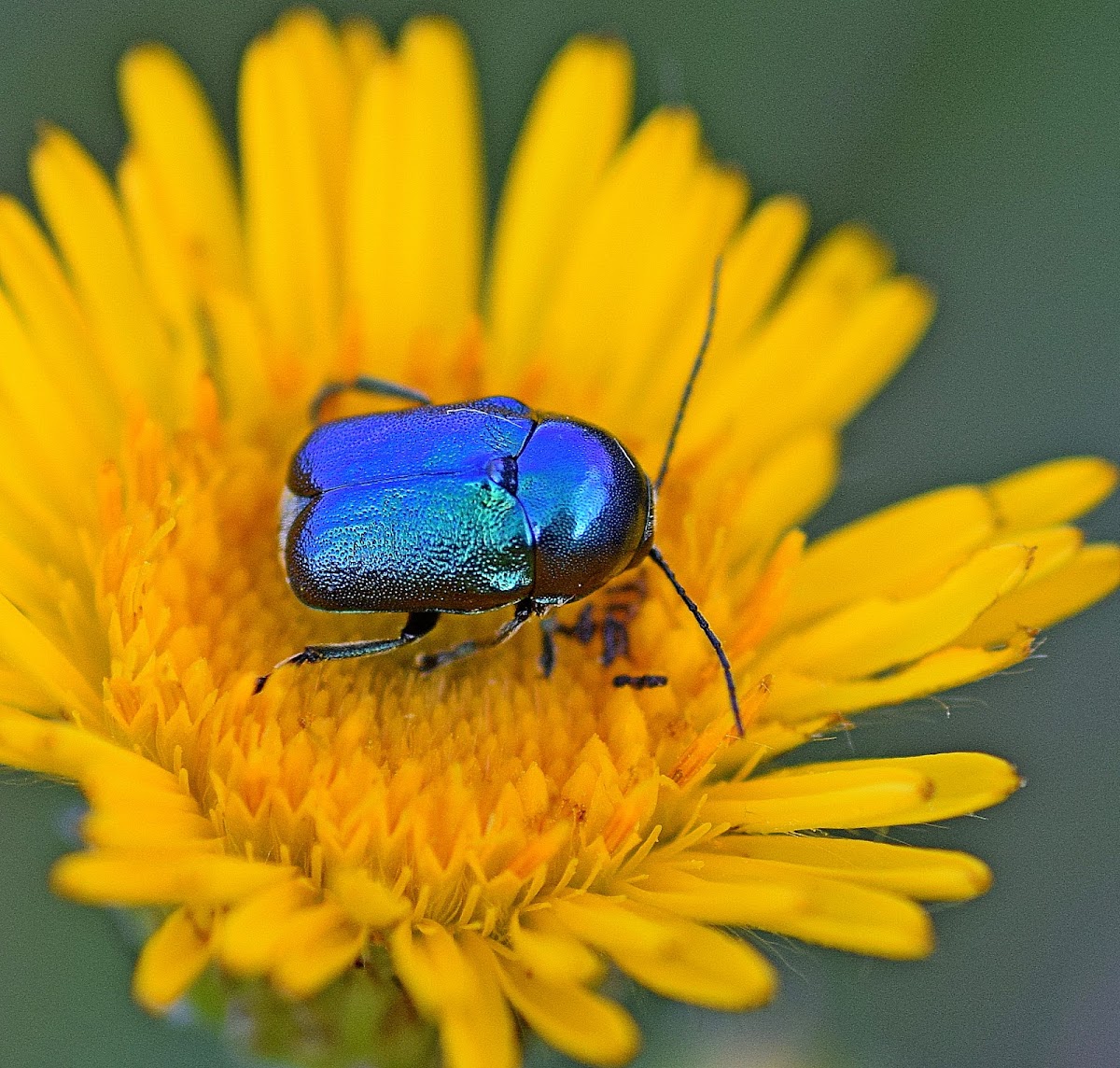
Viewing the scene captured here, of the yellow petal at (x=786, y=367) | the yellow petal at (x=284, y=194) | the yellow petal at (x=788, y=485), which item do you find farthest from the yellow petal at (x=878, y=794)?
the yellow petal at (x=284, y=194)

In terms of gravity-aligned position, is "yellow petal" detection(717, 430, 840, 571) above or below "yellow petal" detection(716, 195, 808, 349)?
below

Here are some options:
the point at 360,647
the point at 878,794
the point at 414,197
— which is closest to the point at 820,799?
the point at 878,794

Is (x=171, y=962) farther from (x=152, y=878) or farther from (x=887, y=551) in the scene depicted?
(x=887, y=551)

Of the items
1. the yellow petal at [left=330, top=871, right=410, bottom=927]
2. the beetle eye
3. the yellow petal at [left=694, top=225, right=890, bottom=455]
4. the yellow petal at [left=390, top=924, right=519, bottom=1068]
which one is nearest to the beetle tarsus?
the beetle eye

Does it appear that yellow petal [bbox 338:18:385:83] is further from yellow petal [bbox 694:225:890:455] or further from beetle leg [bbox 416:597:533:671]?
beetle leg [bbox 416:597:533:671]

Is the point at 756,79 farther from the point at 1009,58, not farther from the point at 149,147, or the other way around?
the point at 149,147
